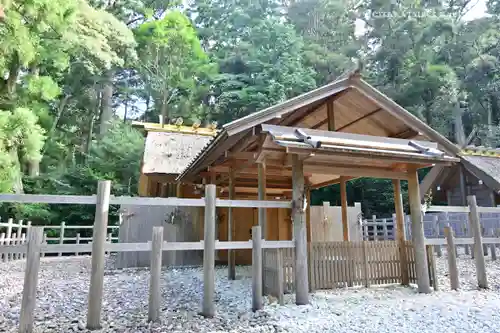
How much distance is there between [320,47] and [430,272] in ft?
81.1

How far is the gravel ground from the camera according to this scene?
459cm

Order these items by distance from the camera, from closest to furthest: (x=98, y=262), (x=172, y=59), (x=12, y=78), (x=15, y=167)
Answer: (x=98, y=262)
(x=15, y=167)
(x=12, y=78)
(x=172, y=59)

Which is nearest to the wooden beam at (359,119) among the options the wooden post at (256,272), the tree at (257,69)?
the wooden post at (256,272)

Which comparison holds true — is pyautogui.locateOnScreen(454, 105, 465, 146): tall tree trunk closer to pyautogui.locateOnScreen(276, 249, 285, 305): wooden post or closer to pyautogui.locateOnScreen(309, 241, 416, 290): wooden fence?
pyautogui.locateOnScreen(309, 241, 416, 290): wooden fence

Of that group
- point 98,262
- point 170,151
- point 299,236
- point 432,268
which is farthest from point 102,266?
point 170,151

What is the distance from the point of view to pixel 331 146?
18.7 feet

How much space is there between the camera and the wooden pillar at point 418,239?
660 centimetres

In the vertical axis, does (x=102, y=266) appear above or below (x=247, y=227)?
below

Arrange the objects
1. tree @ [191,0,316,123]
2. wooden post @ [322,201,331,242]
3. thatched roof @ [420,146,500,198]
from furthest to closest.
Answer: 1. tree @ [191,0,316,123]
2. thatched roof @ [420,146,500,198]
3. wooden post @ [322,201,331,242]

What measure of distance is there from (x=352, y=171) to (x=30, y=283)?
5599 mm

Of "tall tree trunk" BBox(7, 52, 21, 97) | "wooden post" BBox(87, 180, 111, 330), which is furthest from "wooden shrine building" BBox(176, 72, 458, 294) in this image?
"tall tree trunk" BBox(7, 52, 21, 97)

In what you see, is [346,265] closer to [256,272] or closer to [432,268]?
[432,268]

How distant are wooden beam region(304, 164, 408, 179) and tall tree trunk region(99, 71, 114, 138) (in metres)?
22.9

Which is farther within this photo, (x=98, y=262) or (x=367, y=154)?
(x=367, y=154)
